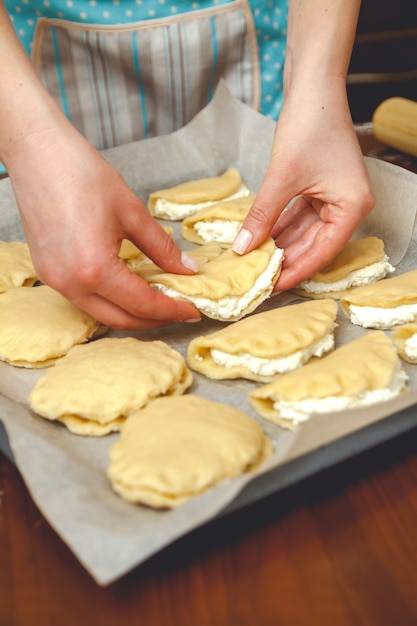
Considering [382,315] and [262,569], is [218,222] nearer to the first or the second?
[382,315]

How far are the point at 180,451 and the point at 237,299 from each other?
60cm

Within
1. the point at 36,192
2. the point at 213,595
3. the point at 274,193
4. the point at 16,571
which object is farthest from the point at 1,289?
the point at 213,595

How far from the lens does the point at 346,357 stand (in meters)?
1.39

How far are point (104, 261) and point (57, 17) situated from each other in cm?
122

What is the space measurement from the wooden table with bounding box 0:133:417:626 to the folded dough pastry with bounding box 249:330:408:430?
0.15 m

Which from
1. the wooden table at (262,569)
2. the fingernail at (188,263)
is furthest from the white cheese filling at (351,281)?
the wooden table at (262,569)

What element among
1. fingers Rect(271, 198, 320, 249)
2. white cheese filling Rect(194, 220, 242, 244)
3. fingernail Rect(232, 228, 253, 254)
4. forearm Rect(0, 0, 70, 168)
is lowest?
white cheese filling Rect(194, 220, 242, 244)

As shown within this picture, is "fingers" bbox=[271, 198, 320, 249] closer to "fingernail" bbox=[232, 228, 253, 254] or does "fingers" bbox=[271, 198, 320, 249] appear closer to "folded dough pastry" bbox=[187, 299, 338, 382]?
"fingernail" bbox=[232, 228, 253, 254]

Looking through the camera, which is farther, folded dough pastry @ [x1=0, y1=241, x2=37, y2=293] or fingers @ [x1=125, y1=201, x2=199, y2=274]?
folded dough pastry @ [x1=0, y1=241, x2=37, y2=293]

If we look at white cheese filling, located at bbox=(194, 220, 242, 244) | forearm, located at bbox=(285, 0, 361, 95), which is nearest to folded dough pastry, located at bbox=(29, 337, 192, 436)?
white cheese filling, located at bbox=(194, 220, 242, 244)

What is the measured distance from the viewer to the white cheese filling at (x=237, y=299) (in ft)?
5.28

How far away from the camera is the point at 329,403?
130cm

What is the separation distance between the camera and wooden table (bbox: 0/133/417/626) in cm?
97

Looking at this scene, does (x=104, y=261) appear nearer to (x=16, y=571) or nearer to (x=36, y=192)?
(x=36, y=192)
